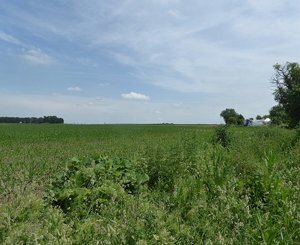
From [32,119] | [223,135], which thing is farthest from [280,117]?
[32,119]

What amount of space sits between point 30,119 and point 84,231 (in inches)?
4429

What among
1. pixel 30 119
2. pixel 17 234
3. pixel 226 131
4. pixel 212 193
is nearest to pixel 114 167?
pixel 212 193

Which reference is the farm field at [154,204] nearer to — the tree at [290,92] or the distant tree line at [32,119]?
the tree at [290,92]

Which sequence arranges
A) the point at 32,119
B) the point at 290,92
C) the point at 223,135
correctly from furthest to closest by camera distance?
the point at 32,119, the point at 290,92, the point at 223,135

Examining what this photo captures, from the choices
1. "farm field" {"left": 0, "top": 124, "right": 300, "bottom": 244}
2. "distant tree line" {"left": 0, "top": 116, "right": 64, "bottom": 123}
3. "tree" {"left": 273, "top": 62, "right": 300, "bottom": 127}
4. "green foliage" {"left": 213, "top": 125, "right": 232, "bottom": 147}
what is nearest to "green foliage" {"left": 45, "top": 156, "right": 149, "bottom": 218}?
"farm field" {"left": 0, "top": 124, "right": 300, "bottom": 244}

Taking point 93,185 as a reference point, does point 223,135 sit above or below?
above

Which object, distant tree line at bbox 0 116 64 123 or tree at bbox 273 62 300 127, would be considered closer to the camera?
tree at bbox 273 62 300 127

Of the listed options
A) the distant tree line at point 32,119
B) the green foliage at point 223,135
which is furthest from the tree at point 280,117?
the distant tree line at point 32,119

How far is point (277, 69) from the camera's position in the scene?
5075 cm

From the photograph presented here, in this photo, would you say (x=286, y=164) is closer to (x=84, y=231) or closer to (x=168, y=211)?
(x=168, y=211)

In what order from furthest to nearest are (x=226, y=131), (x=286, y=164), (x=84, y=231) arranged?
(x=226, y=131)
(x=286, y=164)
(x=84, y=231)

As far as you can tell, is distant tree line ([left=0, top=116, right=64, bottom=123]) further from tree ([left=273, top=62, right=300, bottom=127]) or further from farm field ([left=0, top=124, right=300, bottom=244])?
farm field ([left=0, top=124, right=300, bottom=244])

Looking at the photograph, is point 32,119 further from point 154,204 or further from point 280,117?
point 154,204

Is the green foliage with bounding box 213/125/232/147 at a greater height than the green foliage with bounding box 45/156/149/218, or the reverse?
the green foliage with bounding box 213/125/232/147
